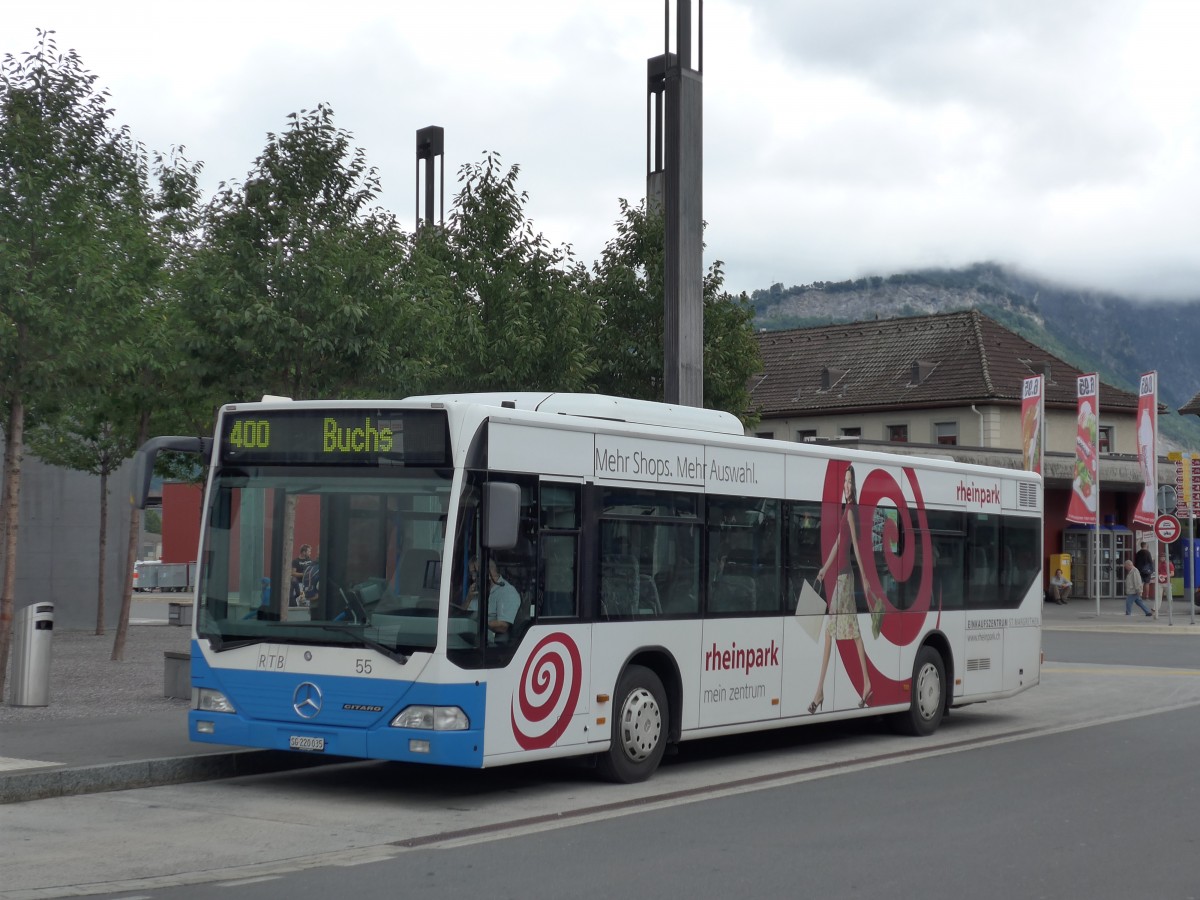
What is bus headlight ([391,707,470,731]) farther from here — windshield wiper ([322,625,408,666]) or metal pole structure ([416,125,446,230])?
metal pole structure ([416,125,446,230])

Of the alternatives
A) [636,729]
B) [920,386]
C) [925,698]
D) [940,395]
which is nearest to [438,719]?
[636,729]

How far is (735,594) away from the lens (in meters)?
12.7

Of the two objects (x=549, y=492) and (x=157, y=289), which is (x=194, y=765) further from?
(x=157, y=289)

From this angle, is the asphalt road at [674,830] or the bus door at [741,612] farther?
the bus door at [741,612]

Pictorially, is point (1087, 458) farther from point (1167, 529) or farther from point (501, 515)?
point (501, 515)

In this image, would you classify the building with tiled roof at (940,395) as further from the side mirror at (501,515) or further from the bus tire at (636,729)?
the side mirror at (501,515)

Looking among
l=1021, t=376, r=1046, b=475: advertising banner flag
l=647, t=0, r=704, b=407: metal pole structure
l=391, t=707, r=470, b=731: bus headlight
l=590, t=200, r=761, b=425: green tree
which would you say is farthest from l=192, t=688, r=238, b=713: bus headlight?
l=1021, t=376, r=1046, b=475: advertising banner flag

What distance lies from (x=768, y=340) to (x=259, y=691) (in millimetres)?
62745

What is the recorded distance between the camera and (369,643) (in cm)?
1038

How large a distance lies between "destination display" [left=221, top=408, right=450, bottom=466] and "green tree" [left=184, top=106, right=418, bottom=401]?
18.1ft

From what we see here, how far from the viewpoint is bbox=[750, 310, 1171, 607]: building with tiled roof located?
58469 millimetres

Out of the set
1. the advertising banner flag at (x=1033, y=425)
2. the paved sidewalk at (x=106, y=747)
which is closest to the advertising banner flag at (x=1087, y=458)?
the advertising banner flag at (x=1033, y=425)

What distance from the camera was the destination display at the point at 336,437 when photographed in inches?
413

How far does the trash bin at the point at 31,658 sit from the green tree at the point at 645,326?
1377 centimetres
